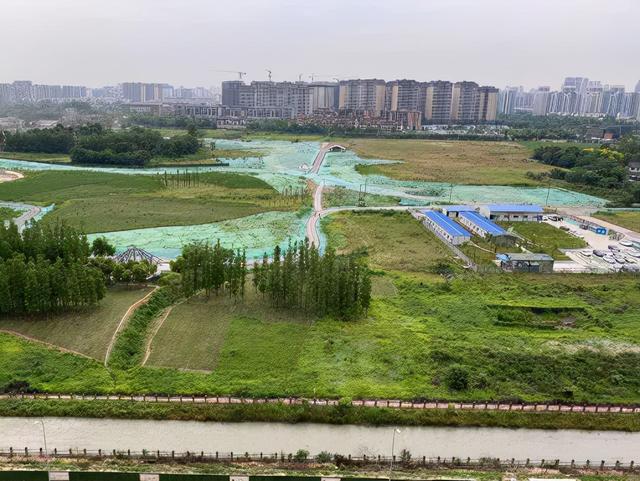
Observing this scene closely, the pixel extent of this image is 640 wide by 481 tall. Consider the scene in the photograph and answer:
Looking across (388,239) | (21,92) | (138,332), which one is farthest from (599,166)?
(21,92)

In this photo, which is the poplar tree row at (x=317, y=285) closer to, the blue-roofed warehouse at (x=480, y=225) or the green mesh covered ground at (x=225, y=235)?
the green mesh covered ground at (x=225, y=235)

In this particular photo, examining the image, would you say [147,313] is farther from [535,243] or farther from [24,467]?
[535,243]

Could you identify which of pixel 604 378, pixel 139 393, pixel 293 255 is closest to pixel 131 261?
pixel 293 255

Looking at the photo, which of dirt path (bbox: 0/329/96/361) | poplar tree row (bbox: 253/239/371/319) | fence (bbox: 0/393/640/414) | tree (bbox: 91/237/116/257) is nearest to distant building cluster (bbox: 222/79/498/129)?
tree (bbox: 91/237/116/257)

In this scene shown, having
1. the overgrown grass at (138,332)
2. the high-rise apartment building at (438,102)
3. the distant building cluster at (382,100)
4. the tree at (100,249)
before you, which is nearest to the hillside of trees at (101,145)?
the tree at (100,249)

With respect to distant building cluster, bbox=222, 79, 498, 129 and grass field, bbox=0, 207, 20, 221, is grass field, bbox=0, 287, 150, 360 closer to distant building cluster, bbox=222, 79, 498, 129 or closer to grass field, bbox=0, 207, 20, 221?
grass field, bbox=0, 207, 20, 221

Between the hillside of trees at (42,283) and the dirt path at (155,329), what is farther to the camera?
the hillside of trees at (42,283)
